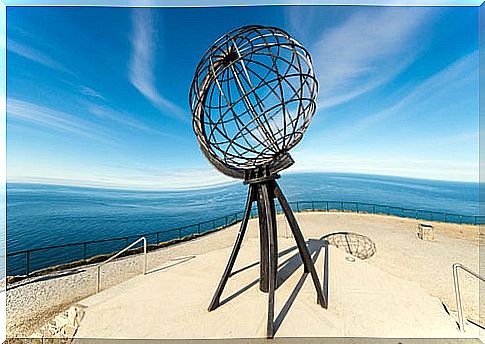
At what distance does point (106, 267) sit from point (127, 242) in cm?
165

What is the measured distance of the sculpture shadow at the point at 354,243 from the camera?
191 inches

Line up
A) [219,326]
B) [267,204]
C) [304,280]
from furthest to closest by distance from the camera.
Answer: [304,280] → [267,204] → [219,326]

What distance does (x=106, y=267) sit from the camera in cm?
453

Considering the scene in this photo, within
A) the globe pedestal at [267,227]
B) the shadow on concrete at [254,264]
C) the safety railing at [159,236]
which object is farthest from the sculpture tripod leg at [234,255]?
the safety railing at [159,236]

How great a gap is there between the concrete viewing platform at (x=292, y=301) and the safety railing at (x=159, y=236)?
1.89 m

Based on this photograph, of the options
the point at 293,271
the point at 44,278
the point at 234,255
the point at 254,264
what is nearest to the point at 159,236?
the point at 44,278

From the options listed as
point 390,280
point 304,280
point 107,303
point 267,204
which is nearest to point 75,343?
point 107,303

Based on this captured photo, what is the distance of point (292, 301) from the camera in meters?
2.59

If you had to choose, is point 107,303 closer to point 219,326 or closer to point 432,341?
point 219,326

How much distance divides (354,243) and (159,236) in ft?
15.6

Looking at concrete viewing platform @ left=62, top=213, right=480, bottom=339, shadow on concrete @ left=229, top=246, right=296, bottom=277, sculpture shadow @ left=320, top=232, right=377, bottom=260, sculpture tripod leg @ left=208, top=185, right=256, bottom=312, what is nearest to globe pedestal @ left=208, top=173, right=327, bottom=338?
sculpture tripod leg @ left=208, top=185, right=256, bottom=312

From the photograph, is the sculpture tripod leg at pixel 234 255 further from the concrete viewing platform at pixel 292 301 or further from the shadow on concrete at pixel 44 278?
the shadow on concrete at pixel 44 278

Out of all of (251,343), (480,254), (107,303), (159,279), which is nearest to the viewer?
(251,343)

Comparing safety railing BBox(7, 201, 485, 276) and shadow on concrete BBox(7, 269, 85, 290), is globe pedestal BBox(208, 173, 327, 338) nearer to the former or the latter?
safety railing BBox(7, 201, 485, 276)
